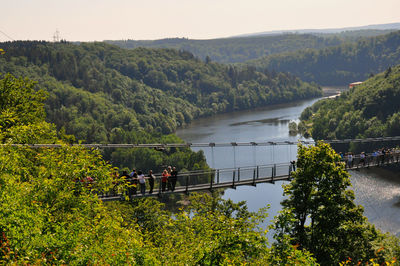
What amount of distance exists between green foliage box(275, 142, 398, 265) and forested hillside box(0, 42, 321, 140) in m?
70.9

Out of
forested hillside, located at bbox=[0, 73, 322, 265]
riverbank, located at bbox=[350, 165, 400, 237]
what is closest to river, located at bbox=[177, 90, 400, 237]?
riverbank, located at bbox=[350, 165, 400, 237]

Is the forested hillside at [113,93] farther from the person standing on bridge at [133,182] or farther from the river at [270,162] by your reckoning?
the person standing on bridge at [133,182]

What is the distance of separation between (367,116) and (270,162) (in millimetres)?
29774

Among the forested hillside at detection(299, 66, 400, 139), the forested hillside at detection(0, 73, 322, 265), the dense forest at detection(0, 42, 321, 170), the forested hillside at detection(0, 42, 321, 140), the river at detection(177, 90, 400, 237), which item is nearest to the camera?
the forested hillside at detection(0, 73, 322, 265)

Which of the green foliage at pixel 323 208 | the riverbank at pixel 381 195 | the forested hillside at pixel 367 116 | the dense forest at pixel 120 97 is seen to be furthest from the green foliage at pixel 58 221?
the forested hillside at pixel 367 116

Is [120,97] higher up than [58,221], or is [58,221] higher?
[58,221]

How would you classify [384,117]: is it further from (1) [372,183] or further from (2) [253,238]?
(2) [253,238]

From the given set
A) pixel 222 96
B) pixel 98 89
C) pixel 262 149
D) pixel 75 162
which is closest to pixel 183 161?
pixel 262 149

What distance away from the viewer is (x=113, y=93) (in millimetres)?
152000

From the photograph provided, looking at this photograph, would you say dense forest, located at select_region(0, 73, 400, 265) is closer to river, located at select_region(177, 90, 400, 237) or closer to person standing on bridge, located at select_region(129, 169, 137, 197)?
person standing on bridge, located at select_region(129, 169, 137, 197)

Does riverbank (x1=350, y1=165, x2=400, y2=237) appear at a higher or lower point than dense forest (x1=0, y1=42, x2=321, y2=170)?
lower

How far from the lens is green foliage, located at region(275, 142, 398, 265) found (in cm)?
1953

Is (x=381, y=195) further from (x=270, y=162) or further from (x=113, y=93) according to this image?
(x=113, y=93)

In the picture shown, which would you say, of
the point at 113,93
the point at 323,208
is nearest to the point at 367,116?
the point at 323,208
